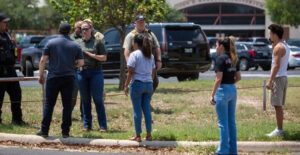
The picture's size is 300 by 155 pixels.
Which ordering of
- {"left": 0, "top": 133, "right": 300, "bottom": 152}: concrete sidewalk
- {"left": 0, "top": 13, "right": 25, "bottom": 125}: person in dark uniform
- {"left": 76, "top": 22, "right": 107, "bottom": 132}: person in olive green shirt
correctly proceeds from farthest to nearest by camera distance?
{"left": 0, "top": 13, "right": 25, "bottom": 125}: person in dark uniform
{"left": 76, "top": 22, "right": 107, "bottom": 132}: person in olive green shirt
{"left": 0, "top": 133, "right": 300, "bottom": 152}: concrete sidewalk

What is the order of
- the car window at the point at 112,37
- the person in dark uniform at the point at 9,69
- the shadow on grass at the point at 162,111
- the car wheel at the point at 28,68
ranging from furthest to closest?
the car wheel at the point at 28,68 → the car window at the point at 112,37 → the shadow on grass at the point at 162,111 → the person in dark uniform at the point at 9,69

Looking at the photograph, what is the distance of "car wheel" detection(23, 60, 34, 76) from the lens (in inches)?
969

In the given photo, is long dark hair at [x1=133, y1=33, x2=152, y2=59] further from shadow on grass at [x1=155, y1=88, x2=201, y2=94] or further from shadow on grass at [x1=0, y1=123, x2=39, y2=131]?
shadow on grass at [x1=155, y1=88, x2=201, y2=94]

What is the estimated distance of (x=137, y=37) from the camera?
32.9 ft

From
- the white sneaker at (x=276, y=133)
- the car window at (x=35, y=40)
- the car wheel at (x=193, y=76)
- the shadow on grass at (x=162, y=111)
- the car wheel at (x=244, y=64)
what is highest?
the white sneaker at (x=276, y=133)

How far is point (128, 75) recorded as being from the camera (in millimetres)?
10023

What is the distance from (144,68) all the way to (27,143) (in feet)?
7.40

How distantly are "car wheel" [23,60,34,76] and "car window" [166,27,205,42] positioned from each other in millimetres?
6463

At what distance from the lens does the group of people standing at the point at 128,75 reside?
905 centimetres

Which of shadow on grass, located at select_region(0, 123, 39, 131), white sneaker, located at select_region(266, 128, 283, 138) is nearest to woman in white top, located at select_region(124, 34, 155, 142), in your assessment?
white sneaker, located at select_region(266, 128, 283, 138)

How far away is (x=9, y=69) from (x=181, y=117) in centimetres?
347

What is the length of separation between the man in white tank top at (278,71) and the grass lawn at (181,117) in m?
0.46

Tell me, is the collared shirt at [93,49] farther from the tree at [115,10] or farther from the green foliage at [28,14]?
the green foliage at [28,14]

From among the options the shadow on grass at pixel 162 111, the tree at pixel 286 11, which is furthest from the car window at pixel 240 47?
the shadow on grass at pixel 162 111
